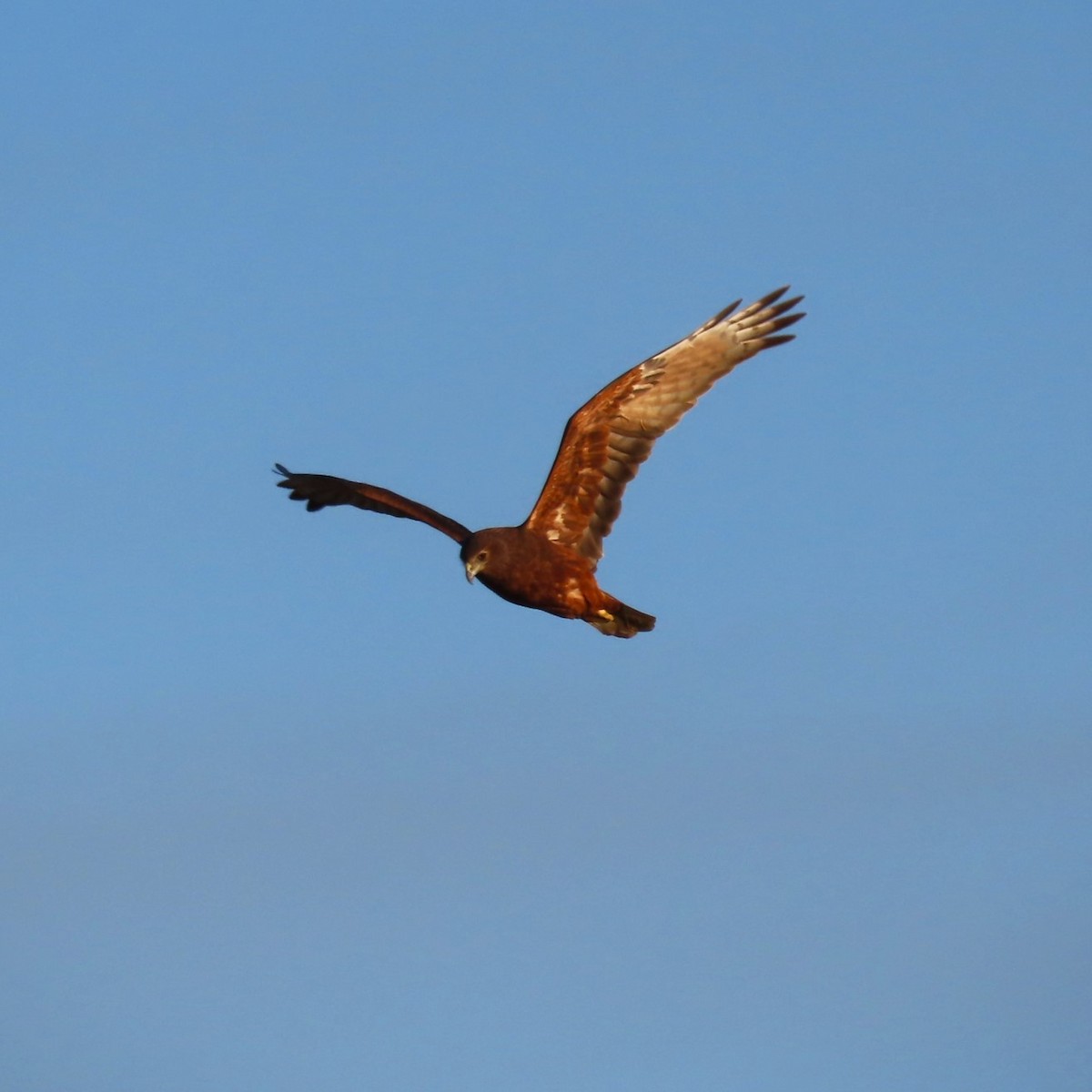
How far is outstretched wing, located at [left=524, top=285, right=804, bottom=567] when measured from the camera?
17.7m

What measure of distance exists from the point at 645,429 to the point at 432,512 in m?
1.91

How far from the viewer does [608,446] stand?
17.8m

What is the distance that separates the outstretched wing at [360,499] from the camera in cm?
1784

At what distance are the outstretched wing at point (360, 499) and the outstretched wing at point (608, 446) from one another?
68 cm

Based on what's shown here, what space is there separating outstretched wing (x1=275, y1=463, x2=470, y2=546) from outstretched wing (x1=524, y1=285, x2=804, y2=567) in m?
0.68

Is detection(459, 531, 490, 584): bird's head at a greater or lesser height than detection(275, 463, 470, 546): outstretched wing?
lesser

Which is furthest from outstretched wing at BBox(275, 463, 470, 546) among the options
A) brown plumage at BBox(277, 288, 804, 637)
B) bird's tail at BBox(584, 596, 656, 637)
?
bird's tail at BBox(584, 596, 656, 637)

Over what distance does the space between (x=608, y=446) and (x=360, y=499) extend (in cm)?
252

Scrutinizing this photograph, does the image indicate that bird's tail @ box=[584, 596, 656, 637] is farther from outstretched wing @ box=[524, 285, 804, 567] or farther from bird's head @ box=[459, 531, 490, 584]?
bird's head @ box=[459, 531, 490, 584]

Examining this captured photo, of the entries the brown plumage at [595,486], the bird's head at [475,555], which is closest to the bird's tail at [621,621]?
the brown plumage at [595,486]

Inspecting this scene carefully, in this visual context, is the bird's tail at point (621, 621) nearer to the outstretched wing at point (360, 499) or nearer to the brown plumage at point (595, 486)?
the brown plumage at point (595, 486)

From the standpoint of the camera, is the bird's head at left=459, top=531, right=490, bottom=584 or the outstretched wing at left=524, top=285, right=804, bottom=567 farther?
the outstretched wing at left=524, top=285, right=804, bottom=567

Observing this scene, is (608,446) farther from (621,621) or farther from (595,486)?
(621,621)

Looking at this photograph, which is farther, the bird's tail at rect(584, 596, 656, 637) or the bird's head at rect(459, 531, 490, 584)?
the bird's tail at rect(584, 596, 656, 637)
